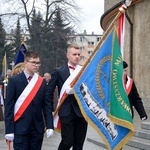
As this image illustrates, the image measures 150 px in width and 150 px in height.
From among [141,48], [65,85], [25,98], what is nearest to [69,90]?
[65,85]

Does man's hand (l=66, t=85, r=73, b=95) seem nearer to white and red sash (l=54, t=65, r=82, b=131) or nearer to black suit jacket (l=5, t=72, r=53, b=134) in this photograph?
white and red sash (l=54, t=65, r=82, b=131)

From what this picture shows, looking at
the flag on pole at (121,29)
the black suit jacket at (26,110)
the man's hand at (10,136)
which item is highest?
the flag on pole at (121,29)

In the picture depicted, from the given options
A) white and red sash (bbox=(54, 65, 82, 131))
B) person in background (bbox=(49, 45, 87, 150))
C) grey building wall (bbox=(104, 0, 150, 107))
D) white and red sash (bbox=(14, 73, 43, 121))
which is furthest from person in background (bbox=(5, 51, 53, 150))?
grey building wall (bbox=(104, 0, 150, 107))

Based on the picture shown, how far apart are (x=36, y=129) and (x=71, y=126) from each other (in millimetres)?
770

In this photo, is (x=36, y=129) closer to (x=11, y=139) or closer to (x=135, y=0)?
(x=11, y=139)

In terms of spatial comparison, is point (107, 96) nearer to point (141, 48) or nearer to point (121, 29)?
point (121, 29)

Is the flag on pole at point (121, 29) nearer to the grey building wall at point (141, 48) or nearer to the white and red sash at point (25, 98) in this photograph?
the white and red sash at point (25, 98)

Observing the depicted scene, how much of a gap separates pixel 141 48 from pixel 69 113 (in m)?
9.29

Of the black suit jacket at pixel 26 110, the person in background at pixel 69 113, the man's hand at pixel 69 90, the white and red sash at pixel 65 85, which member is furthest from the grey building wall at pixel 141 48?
the black suit jacket at pixel 26 110

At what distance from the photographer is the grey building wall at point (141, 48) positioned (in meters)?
14.2

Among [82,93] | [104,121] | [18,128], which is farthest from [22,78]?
[104,121]

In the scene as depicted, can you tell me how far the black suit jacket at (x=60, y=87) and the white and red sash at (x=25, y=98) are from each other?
2.01 feet

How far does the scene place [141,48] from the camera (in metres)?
14.7

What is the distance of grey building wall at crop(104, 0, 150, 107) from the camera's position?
14219mm
